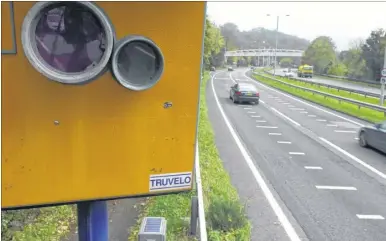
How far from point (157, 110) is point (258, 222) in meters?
5.15

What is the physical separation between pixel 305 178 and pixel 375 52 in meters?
63.6

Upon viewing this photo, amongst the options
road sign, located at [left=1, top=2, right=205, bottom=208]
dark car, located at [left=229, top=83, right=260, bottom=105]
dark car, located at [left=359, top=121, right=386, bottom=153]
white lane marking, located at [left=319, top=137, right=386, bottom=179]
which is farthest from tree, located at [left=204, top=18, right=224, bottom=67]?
road sign, located at [left=1, top=2, right=205, bottom=208]

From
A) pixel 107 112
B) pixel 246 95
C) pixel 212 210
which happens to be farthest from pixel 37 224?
pixel 246 95

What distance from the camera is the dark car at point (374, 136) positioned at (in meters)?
12.4

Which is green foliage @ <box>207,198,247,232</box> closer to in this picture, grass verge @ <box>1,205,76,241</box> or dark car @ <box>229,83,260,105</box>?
grass verge @ <box>1,205,76,241</box>

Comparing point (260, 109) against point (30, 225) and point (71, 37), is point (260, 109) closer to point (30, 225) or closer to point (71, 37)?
point (30, 225)

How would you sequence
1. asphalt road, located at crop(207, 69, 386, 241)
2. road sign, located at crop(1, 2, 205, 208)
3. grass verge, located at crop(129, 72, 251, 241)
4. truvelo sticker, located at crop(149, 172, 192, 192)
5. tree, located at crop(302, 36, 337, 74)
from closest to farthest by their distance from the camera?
road sign, located at crop(1, 2, 205, 208), truvelo sticker, located at crop(149, 172, 192, 192), grass verge, located at crop(129, 72, 251, 241), asphalt road, located at crop(207, 69, 386, 241), tree, located at crop(302, 36, 337, 74)

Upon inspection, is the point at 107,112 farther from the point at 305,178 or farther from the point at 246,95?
the point at 246,95

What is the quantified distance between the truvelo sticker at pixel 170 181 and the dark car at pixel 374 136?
452 inches

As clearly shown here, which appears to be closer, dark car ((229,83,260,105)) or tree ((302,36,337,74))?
dark car ((229,83,260,105))

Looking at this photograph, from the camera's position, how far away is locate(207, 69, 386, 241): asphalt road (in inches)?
270

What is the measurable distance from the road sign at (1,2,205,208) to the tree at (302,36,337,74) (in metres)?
95.7

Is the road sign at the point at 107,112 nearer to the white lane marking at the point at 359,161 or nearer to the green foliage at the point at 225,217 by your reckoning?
the green foliage at the point at 225,217

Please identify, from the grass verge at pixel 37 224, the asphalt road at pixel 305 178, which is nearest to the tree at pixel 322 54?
the asphalt road at pixel 305 178
